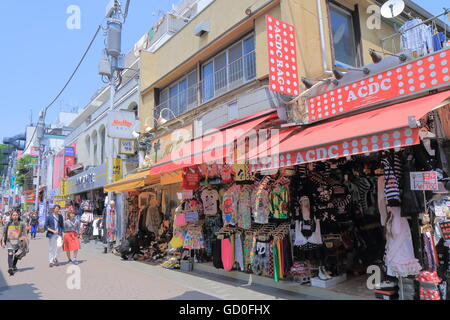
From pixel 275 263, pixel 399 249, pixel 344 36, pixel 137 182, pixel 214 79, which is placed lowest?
pixel 275 263

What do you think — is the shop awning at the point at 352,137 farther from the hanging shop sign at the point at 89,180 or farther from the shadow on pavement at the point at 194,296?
the hanging shop sign at the point at 89,180

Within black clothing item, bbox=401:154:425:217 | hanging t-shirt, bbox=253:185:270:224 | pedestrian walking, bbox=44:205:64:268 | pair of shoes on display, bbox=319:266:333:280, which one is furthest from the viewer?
pedestrian walking, bbox=44:205:64:268

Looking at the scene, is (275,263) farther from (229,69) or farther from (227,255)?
(229,69)

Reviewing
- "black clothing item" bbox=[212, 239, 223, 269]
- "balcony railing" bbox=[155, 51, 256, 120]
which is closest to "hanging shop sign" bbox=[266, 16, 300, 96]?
"balcony railing" bbox=[155, 51, 256, 120]

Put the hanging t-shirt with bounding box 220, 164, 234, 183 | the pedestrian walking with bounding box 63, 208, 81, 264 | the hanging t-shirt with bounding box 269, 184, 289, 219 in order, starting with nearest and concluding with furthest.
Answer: the hanging t-shirt with bounding box 269, 184, 289, 219
the hanging t-shirt with bounding box 220, 164, 234, 183
the pedestrian walking with bounding box 63, 208, 81, 264

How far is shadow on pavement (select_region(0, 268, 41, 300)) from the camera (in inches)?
265

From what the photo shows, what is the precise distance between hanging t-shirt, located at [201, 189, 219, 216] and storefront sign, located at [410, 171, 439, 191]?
5.47 metres

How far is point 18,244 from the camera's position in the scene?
380 inches

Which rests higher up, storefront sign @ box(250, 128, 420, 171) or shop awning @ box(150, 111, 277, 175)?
shop awning @ box(150, 111, 277, 175)

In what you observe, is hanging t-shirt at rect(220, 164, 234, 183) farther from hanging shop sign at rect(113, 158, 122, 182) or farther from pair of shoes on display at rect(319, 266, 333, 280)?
hanging shop sign at rect(113, 158, 122, 182)

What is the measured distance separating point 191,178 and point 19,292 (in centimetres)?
496

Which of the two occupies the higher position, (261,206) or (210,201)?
(210,201)

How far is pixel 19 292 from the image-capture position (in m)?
7.23

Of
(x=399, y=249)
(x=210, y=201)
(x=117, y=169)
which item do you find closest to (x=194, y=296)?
(x=210, y=201)
